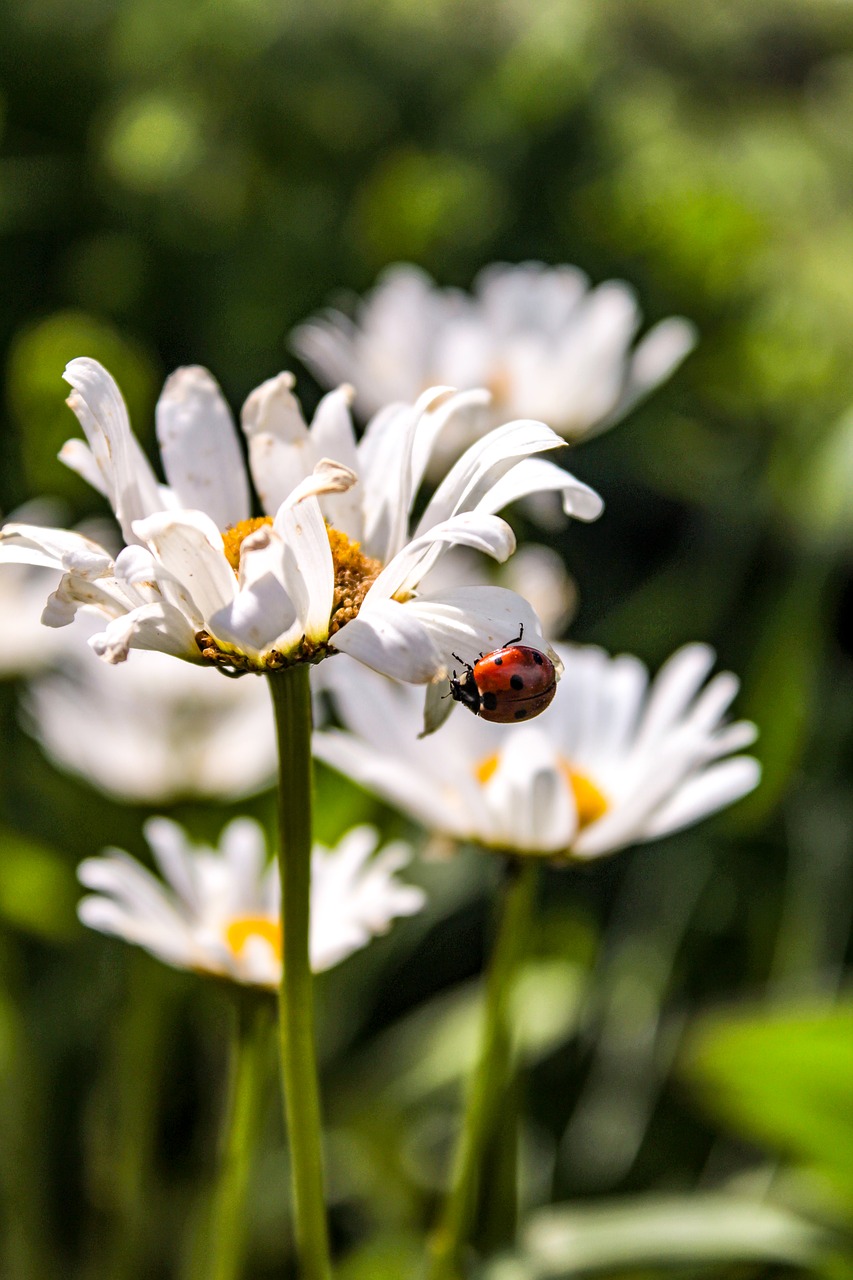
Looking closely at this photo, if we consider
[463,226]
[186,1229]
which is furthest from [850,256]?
[186,1229]

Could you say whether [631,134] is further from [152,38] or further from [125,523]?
[125,523]

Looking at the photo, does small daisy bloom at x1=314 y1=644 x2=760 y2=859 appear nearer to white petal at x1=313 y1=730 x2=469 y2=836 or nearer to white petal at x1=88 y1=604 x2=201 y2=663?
white petal at x1=313 y1=730 x2=469 y2=836

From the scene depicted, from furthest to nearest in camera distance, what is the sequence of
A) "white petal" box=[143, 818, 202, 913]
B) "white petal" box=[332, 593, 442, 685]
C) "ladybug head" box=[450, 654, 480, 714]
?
1. "white petal" box=[143, 818, 202, 913]
2. "ladybug head" box=[450, 654, 480, 714]
3. "white petal" box=[332, 593, 442, 685]

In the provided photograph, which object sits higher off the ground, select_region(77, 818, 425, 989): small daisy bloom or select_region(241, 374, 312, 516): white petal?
select_region(241, 374, 312, 516): white petal

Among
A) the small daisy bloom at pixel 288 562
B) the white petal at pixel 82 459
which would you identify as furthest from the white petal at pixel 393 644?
the white petal at pixel 82 459

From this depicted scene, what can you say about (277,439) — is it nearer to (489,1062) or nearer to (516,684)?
(516,684)

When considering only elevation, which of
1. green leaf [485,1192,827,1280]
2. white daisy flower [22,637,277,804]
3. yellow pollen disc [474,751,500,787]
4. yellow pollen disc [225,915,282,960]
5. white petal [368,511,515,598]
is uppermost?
white daisy flower [22,637,277,804]

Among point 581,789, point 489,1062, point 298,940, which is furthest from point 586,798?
point 298,940

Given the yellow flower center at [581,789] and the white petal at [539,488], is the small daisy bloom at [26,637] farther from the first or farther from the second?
the white petal at [539,488]

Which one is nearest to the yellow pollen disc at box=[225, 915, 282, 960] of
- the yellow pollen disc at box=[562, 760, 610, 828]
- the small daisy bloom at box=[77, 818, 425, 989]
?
the small daisy bloom at box=[77, 818, 425, 989]
